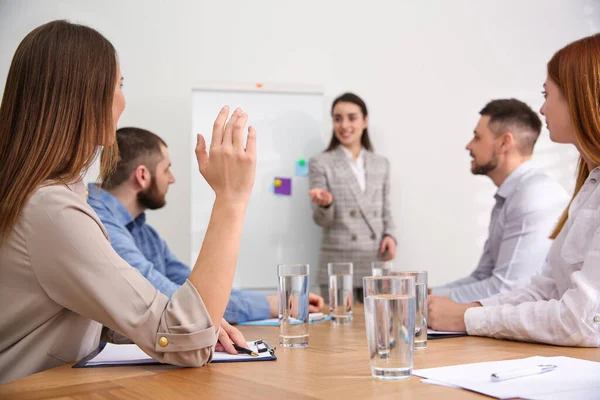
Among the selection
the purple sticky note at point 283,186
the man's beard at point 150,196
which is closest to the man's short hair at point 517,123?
the purple sticky note at point 283,186

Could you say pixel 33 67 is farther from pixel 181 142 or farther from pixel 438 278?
pixel 438 278

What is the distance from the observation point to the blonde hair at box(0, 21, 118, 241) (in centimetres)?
108

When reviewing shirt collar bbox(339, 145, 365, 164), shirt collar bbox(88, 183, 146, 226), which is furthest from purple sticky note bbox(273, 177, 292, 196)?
shirt collar bbox(88, 183, 146, 226)

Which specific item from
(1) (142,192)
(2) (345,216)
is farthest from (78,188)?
(2) (345,216)

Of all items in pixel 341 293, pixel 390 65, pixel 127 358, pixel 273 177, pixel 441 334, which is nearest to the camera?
pixel 127 358

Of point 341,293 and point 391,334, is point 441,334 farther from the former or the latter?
point 391,334

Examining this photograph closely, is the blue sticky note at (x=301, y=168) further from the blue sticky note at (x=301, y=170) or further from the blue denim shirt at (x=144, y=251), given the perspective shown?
the blue denim shirt at (x=144, y=251)

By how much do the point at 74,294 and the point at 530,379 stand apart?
69cm

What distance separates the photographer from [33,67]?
3.65 ft

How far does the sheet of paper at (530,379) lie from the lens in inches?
30.8

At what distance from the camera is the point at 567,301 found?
4.14 feet

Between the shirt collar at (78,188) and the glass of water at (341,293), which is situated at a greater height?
the shirt collar at (78,188)

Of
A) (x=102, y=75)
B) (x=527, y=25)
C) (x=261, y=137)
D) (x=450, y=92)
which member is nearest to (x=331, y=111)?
(x=261, y=137)

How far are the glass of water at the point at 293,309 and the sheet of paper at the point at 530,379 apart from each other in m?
0.36
